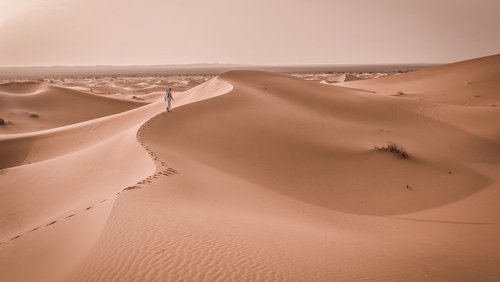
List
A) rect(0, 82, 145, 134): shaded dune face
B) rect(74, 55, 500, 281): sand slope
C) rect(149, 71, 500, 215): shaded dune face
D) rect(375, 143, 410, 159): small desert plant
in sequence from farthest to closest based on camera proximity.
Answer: rect(0, 82, 145, 134): shaded dune face < rect(375, 143, 410, 159): small desert plant < rect(149, 71, 500, 215): shaded dune face < rect(74, 55, 500, 281): sand slope

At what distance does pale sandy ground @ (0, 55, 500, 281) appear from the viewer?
4840 millimetres

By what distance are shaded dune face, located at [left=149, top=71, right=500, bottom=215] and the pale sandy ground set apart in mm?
63

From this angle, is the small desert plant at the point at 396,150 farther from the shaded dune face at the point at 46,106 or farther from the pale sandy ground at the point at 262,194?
the shaded dune face at the point at 46,106

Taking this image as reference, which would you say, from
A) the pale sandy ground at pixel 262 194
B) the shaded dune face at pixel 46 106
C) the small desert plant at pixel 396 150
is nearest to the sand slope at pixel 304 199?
the pale sandy ground at pixel 262 194

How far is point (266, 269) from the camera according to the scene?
451 centimetres

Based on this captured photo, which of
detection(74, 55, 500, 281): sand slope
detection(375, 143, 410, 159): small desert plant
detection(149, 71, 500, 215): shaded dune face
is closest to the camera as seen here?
detection(74, 55, 500, 281): sand slope

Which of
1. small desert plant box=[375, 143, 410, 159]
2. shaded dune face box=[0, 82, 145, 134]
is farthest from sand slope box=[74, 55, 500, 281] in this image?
shaded dune face box=[0, 82, 145, 134]

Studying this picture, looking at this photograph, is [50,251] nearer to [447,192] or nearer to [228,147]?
[228,147]

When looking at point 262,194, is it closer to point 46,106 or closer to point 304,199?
point 304,199

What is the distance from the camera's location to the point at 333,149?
12422 millimetres

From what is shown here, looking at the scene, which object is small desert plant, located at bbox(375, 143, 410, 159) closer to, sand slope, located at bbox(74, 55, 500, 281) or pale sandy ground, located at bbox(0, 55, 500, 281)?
sand slope, located at bbox(74, 55, 500, 281)

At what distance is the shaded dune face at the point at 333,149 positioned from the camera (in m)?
9.66

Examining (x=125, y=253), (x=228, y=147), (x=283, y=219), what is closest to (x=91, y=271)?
(x=125, y=253)

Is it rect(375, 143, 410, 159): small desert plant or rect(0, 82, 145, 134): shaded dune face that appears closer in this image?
rect(375, 143, 410, 159): small desert plant
